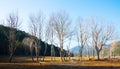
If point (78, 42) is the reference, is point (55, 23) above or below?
above

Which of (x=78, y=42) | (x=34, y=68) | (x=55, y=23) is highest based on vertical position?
(x=55, y=23)

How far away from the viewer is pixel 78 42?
67.7 meters

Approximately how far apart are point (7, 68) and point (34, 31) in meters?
28.5

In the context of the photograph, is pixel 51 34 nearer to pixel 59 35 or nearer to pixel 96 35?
pixel 59 35

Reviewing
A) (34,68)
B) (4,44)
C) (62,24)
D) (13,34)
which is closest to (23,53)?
(4,44)

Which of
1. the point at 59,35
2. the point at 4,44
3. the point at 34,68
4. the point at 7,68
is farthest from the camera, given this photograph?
the point at 4,44

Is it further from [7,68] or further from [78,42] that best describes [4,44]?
[7,68]

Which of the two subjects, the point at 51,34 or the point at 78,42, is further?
the point at 78,42

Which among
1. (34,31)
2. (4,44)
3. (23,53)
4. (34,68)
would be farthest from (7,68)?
(23,53)

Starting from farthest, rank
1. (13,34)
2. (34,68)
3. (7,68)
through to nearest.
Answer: (13,34) → (34,68) → (7,68)

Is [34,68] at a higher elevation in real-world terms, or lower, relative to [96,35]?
lower

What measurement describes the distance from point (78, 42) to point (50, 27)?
10.8 m

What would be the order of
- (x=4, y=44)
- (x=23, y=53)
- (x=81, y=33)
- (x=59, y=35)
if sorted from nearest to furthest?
(x=59, y=35) → (x=81, y=33) → (x=4, y=44) → (x=23, y=53)

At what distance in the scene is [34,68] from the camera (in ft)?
87.2
